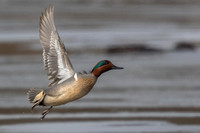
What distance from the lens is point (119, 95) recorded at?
1252 centimetres

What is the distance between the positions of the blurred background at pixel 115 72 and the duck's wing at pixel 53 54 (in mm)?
1899

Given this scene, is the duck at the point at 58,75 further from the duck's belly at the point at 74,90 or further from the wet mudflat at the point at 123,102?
the wet mudflat at the point at 123,102

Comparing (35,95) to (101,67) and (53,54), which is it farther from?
(101,67)

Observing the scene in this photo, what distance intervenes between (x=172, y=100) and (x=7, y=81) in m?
3.52

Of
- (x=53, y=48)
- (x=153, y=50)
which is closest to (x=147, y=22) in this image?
(x=153, y=50)

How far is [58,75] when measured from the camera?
25.5ft

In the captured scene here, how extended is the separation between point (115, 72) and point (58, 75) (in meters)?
7.54

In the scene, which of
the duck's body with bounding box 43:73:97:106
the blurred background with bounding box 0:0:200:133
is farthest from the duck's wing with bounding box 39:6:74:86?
the blurred background with bounding box 0:0:200:133

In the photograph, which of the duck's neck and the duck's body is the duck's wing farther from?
the duck's neck

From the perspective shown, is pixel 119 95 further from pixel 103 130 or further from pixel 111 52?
pixel 111 52

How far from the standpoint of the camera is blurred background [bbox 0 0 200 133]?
10383 millimetres

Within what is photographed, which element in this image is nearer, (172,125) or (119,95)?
(172,125)

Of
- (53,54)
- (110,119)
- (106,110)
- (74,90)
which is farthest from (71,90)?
(106,110)

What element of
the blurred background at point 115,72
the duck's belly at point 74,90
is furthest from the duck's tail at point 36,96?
the blurred background at point 115,72
